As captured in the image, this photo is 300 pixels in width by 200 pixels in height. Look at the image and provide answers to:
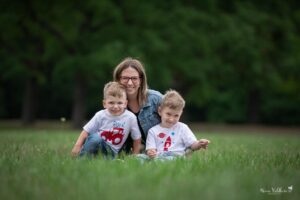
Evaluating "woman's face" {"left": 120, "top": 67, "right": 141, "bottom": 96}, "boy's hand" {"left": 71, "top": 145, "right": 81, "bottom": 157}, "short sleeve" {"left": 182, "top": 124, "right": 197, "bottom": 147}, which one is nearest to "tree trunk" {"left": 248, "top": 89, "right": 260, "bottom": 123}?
"woman's face" {"left": 120, "top": 67, "right": 141, "bottom": 96}

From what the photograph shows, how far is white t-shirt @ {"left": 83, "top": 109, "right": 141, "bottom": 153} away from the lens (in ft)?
18.9

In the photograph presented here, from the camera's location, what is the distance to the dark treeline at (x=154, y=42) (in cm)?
2203

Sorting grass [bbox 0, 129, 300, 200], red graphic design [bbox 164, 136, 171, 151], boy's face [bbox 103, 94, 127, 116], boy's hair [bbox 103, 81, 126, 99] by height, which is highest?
boy's hair [bbox 103, 81, 126, 99]

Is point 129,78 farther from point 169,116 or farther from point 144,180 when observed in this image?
point 144,180

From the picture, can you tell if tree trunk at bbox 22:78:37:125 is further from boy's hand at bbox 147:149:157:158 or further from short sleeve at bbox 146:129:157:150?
boy's hand at bbox 147:149:157:158

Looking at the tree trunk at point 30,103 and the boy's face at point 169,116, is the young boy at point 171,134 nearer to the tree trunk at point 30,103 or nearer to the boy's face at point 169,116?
the boy's face at point 169,116

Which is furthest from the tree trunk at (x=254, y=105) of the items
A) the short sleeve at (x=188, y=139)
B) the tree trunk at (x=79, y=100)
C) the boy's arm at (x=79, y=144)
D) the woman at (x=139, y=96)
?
the boy's arm at (x=79, y=144)

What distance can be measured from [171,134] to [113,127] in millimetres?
709

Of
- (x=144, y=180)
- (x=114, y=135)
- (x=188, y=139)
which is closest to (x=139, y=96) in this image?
(x=114, y=135)

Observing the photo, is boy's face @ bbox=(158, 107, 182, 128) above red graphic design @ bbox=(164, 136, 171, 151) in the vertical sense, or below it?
above

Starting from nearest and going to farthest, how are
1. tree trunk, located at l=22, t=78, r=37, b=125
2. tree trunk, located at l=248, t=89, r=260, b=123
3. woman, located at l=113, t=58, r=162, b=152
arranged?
woman, located at l=113, t=58, r=162, b=152
tree trunk, located at l=22, t=78, r=37, b=125
tree trunk, located at l=248, t=89, r=260, b=123

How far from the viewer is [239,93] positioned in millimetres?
36281

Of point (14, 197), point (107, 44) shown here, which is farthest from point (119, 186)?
point (107, 44)

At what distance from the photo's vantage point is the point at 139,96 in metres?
6.25
